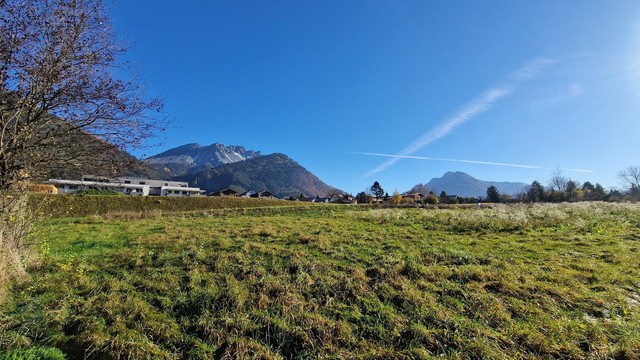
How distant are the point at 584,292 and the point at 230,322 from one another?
23.0 ft

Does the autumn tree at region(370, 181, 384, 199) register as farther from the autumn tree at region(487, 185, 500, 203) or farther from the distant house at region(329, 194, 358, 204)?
the autumn tree at region(487, 185, 500, 203)

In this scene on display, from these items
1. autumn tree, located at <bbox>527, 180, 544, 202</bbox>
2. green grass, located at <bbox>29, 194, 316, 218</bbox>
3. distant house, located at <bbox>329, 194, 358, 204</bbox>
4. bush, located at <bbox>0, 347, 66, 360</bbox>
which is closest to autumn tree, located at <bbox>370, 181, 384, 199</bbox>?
distant house, located at <bbox>329, 194, 358, 204</bbox>

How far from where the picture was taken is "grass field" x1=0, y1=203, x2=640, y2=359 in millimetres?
3283

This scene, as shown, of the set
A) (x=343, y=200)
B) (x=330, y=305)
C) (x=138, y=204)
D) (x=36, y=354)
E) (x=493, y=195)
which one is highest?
(x=493, y=195)

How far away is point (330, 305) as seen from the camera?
4.39 meters

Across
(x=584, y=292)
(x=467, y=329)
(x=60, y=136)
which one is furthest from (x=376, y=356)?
(x=60, y=136)

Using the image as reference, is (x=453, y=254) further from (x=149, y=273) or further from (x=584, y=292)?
(x=149, y=273)

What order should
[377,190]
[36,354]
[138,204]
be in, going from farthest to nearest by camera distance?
[377,190] → [138,204] → [36,354]

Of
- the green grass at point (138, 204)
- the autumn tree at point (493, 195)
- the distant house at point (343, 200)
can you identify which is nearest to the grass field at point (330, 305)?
the green grass at point (138, 204)

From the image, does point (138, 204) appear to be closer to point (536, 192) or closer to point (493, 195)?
point (493, 195)

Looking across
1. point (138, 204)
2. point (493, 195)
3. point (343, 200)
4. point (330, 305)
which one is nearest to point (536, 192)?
point (493, 195)

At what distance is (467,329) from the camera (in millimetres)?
3637

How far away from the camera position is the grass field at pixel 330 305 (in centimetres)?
328

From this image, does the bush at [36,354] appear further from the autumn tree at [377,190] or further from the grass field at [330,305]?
the autumn tree at [377,190]
